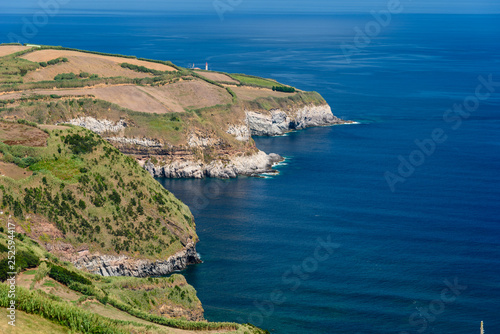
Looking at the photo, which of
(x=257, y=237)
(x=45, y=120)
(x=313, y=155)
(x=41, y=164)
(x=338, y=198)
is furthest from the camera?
(x=313, y=155)

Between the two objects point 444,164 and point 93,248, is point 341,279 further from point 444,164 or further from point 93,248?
point 444,164

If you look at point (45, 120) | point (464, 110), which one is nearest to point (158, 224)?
point (45, 120)

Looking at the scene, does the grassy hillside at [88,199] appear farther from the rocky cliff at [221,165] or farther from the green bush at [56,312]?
the rocky cliff at [221,165]

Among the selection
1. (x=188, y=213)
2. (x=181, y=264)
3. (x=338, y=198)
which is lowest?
(x=181, y=264)

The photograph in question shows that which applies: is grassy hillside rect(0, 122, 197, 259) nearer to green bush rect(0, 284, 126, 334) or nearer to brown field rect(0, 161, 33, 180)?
brown field rect(0, 161, 33, 180)

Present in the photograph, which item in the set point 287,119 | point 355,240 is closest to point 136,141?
point 287,119

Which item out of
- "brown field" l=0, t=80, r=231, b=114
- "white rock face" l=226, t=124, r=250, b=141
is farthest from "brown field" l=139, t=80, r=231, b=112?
"white rock face" l=226, t=124, r=250, b=141

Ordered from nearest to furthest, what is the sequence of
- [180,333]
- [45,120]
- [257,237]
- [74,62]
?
[180,333] < [257,237] < [45,120] < [74,62]
